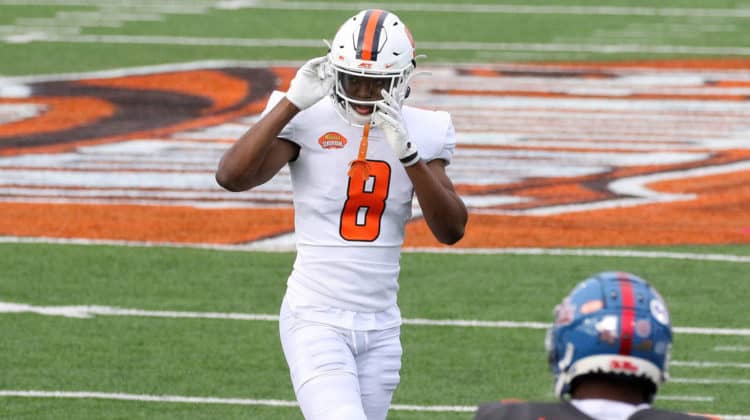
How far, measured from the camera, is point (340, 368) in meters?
4.95

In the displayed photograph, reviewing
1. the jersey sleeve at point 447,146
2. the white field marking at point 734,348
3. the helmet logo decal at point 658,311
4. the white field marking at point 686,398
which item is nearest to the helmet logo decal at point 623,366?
the helmet logo decal at point 658,311

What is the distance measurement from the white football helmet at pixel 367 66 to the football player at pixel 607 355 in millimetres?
1658

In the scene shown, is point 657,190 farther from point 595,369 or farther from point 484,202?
point 595,369

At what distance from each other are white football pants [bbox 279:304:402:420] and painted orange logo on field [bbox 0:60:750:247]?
561cm

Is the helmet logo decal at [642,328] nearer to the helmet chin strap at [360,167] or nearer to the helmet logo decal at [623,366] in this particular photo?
the helmet logo decal at [623,366]

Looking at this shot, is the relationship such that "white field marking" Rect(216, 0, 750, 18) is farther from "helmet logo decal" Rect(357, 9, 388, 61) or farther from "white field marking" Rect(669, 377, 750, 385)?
"helmet logo decal" Rect(357, 9, 388, 61)

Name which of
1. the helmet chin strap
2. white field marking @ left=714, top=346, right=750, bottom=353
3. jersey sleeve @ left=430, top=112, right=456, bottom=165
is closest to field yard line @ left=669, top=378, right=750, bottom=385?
white field marking @ left=714, top=346, right=750, bottom=353

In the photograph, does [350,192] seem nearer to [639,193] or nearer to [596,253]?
[596,253]

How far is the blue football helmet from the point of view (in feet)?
11.2

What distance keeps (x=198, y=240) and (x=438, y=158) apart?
5570 mm

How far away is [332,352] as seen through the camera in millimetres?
4973

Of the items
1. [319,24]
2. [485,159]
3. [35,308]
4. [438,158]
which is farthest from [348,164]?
[319,24]

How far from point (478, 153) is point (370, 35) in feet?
28.3

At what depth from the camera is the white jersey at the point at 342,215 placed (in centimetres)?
514
